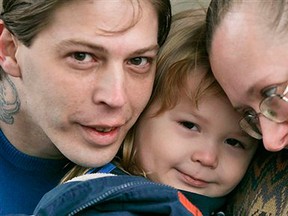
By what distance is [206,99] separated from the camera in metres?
1.84

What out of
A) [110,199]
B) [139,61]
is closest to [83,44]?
[139,61]

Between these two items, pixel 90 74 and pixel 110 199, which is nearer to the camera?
pixel 110 199

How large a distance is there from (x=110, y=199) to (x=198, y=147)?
16.8 inches

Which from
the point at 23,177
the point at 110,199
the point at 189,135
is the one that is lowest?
the point at 23,177

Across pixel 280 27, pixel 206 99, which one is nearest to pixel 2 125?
pixel 206 99

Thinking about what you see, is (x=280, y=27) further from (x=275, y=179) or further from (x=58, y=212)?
(x=58, y=212)

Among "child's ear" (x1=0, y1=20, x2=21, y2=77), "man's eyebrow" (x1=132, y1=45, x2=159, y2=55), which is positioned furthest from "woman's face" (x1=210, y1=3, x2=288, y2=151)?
"child's ear" (x1=0, y1=20, x2=21, y2=77)

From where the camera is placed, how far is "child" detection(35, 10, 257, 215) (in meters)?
1.84

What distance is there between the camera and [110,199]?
4.94 ft

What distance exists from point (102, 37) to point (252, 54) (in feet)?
1.21

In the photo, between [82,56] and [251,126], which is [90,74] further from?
[251,126]

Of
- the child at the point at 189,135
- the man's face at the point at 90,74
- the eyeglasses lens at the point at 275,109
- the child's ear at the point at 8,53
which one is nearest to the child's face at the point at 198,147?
the child at the point at 189,135

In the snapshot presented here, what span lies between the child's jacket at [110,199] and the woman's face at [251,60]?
0.27 meters

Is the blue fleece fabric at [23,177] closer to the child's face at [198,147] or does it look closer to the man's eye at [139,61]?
the child's face at [198,147]
